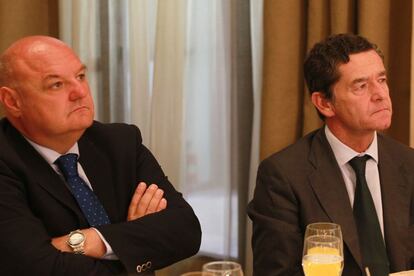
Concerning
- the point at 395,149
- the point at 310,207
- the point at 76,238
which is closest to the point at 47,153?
the point at 76,238

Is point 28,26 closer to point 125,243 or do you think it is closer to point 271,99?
point 271,99

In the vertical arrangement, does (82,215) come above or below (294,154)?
below

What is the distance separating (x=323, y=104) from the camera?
240 cm

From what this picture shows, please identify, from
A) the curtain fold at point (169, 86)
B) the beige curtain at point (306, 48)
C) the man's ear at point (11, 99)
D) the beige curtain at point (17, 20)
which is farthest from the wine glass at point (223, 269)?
the beige curtain at point (17, 20)

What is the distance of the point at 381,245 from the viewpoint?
2.18m

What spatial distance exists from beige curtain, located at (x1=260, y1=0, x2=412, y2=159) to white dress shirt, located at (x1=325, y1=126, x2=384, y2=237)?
26.4 inches

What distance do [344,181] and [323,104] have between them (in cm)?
31

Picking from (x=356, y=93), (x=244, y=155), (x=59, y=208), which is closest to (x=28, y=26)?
(x=244, y=155)

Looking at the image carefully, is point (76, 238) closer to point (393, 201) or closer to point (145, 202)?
point (145, 202)

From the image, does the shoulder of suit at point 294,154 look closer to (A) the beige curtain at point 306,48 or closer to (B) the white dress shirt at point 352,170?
(B) the white dress shirt at point 352,170

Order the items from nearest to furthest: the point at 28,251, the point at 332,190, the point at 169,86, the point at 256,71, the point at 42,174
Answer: the point at 28,251 → the point at 42,174 → the point at 332,190 → the point at 256,71 → the point at 169,86

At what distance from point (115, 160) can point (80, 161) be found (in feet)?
0.44

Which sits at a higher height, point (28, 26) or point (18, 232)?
point (28, 26)

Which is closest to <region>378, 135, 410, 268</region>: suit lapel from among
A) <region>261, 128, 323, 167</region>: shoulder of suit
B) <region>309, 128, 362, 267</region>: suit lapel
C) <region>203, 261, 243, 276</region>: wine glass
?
<region>309, 128, 362, 267</region>: suit lapel
